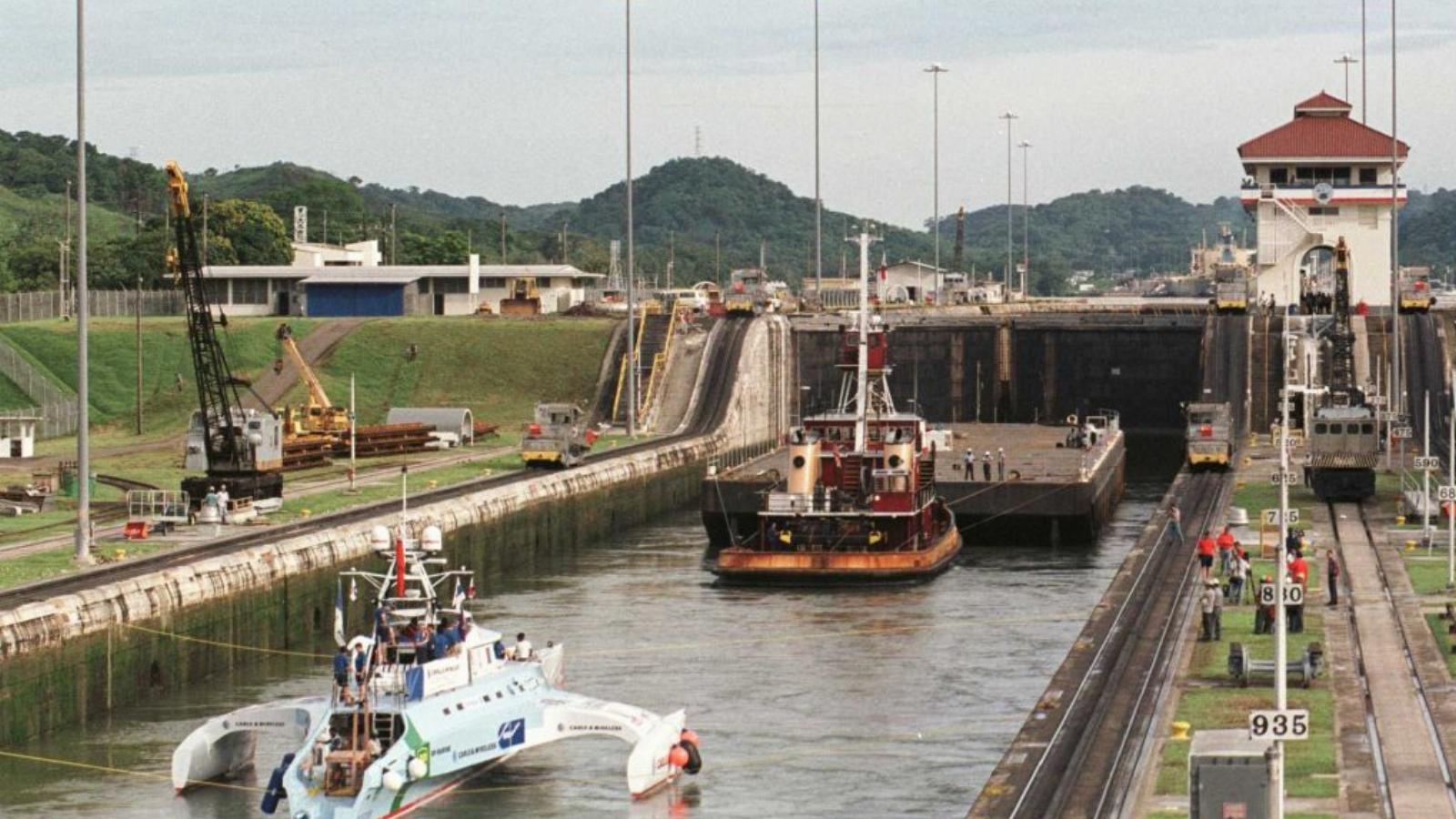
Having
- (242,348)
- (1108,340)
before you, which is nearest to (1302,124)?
(1108,340)

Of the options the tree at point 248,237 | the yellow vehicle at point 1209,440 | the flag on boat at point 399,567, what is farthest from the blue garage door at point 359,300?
the flag on boat at point 399,567

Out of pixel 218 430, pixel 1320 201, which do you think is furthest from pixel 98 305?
pixel 1320 201

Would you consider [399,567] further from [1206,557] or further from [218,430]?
[218,430]

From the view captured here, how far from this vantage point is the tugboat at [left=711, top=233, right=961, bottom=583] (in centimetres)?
8300

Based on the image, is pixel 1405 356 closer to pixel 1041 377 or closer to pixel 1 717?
pixel 1041 377

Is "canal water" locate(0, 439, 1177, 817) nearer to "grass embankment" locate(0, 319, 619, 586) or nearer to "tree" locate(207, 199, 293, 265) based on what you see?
"grass embankment" locate(0, 319, 619, 586)

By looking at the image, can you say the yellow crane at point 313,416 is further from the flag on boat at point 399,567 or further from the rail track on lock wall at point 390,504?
the flag on boat at point 399,567

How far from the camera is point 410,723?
46.8 metres

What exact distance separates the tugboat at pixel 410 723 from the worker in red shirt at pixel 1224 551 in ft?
81.3

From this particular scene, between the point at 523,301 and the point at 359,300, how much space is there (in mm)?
11387

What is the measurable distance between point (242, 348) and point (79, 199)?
74294 millimetres

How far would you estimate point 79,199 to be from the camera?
69.4 metres

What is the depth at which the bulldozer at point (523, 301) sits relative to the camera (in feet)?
548

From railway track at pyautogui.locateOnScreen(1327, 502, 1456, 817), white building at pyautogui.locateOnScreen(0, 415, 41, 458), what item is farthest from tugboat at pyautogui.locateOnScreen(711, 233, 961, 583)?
white building at pyautogui.locateOnScreen(0, 415, 41, 458)
